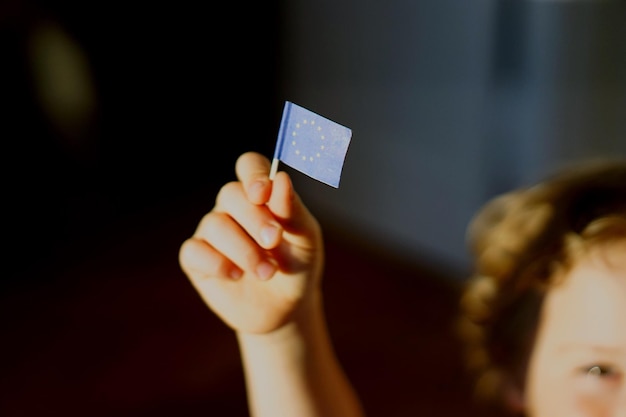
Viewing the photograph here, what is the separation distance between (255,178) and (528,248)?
0.39 metres

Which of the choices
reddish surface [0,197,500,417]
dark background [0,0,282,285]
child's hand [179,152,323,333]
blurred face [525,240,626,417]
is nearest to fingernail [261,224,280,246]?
child's hand [179,152,323,333]

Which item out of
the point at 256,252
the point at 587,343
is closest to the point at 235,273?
the point at 256,252

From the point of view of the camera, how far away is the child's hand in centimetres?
61

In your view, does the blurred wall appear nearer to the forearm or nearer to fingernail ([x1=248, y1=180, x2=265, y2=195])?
the forearm

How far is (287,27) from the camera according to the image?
7.02 ft

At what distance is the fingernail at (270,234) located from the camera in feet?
1.97

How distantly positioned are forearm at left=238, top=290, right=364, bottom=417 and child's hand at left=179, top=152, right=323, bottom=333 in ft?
0.07

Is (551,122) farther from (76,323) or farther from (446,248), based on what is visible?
(76,323)

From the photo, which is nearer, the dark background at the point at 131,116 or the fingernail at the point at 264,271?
the fingernail at the point at 264,271

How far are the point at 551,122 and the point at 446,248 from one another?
40 cm

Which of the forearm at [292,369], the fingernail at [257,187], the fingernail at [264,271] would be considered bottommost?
the forearm at [292,369]

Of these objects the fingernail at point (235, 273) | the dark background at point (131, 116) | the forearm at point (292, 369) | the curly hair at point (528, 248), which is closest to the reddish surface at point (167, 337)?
the dark background at point (131, 116)

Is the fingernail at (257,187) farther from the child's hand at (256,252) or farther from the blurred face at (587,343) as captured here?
the blurred face at (587,343)

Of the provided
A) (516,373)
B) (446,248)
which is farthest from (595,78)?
(516,373)
